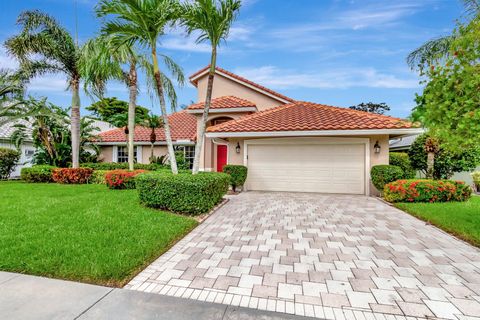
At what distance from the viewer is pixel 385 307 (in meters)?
2.70

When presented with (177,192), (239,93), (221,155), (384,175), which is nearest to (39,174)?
(221,155)

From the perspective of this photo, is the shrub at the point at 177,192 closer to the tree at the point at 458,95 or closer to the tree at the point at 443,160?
the tree at the point at 458,95

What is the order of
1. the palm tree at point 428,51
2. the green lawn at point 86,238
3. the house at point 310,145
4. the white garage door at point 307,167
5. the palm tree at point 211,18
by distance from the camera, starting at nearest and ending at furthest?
the green lawn at point 86,238, the palm tree at point 211,18, the house at point 310,145, the white garage door at point 307,167, the palm tree at point 428,51

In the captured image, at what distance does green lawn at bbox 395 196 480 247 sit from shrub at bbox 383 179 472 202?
34 centimetres

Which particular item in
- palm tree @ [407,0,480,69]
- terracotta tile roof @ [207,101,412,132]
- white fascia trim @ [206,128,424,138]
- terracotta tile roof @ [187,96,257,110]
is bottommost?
white fascia trim @ [206,128,424,138]

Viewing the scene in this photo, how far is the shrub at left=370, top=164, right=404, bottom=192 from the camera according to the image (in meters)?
9.56

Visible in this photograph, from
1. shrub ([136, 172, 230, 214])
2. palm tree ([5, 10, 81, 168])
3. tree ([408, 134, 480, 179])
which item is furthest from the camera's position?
tree ([408, 134, 480, 179])

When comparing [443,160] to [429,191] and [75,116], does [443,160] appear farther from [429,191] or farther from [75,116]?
[75,116]

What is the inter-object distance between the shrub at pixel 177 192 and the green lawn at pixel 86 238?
1.14 ft

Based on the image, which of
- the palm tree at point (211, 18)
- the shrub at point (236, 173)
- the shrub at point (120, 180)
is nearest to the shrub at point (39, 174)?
the shrub at point (120, 180)

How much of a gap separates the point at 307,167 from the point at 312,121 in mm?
2176

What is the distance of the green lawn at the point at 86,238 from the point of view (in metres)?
3.48

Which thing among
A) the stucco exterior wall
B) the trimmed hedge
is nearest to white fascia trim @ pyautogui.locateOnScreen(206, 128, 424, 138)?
the stucco exterior wall

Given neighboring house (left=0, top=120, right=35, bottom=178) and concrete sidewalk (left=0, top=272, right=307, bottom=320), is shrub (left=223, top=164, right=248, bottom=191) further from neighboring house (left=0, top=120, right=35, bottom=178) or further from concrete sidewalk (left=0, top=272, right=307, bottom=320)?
neighboring house (left=0, top=120, right=35, bottom=178)
